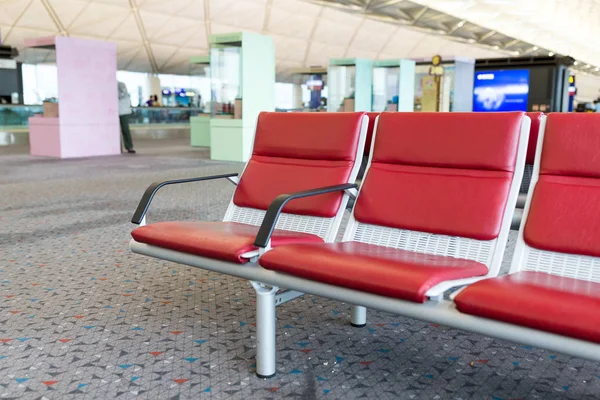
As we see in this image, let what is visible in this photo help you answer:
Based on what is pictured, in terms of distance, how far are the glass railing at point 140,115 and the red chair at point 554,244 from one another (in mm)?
16430

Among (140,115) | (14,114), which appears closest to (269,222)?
(14,114)

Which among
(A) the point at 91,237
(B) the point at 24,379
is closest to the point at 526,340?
(B) the point at 24,379

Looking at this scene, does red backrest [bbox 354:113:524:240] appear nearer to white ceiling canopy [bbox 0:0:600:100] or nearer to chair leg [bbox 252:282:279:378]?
chair leg [bbox 252:282:279:378]

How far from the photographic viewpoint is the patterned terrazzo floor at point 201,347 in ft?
6.86

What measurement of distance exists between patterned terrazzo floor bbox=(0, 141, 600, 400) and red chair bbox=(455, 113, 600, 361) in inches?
16.9

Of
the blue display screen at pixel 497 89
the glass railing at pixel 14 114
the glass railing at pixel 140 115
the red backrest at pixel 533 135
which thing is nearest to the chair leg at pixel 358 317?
the red backrest at pixel 533 135

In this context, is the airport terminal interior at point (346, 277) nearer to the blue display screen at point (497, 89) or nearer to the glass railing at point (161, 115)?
the blue display screen at point (497, 89)

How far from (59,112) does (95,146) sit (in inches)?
41.6

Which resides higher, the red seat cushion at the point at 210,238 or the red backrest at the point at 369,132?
the red backrest at the point at 369,132

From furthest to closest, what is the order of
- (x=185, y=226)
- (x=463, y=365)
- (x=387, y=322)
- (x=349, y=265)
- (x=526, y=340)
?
1. (x=387, y=322)
2. (x=185, y=226)
3. (x=463, y=365)
4. (x=349, y=265)
5. (x=526, y=340)

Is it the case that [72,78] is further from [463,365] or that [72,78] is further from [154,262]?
[463,365]

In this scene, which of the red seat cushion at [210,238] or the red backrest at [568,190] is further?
the red seat cushion at [210,238]

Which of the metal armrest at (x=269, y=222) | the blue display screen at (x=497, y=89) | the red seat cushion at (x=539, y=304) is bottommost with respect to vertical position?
the red seat cushion at (x=539, y=304)

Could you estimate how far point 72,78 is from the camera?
12680mm
